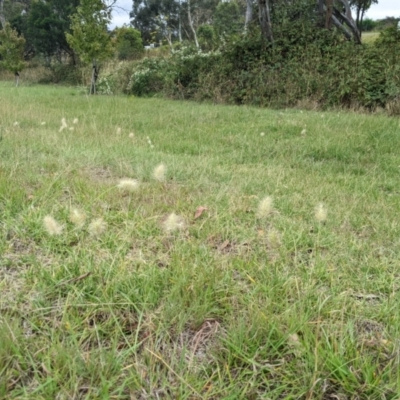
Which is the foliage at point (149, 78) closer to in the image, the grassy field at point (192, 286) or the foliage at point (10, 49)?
the foliage at point (10, 49)

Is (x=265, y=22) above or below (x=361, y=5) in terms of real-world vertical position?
below

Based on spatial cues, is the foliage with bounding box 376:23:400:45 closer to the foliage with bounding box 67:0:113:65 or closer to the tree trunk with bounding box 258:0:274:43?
the tree trunk with bounding box 258:0:274:43

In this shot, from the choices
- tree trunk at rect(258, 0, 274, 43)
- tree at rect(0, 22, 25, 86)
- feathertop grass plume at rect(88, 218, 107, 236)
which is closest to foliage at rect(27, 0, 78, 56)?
tree at rect(0, 22, 25, 86)

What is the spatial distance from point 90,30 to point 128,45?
11574 millimetres

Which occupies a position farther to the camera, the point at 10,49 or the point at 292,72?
the point at 10,49

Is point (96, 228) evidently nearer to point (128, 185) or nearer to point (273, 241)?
point (128, 185)

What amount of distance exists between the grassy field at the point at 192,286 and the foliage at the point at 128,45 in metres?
20.7

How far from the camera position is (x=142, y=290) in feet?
4.33

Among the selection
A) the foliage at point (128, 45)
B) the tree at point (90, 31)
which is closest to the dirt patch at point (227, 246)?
the tree at point (90, 31)

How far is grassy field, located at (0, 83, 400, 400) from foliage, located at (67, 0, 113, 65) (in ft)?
34.8

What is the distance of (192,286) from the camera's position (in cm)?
132

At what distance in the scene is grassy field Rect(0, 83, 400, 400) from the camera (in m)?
1.02

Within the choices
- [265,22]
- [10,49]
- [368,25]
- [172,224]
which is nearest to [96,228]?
[172,224]

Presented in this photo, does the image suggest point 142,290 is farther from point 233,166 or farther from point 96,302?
point 233,166
